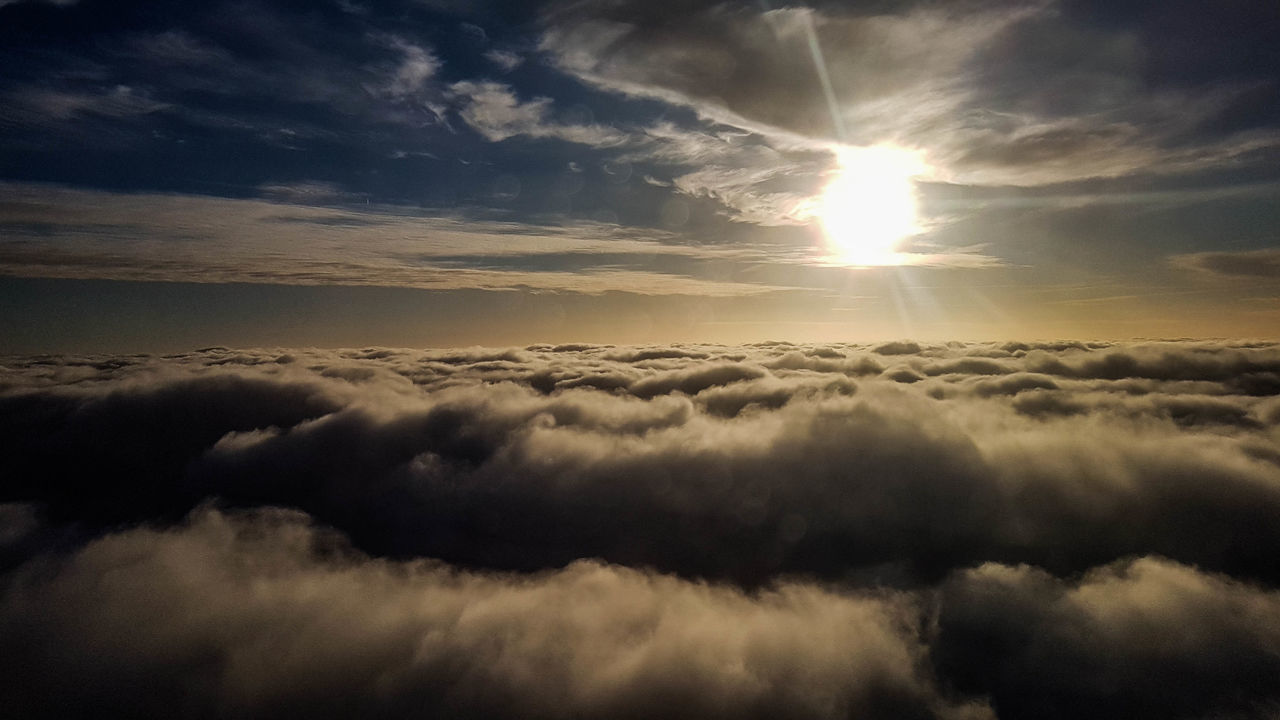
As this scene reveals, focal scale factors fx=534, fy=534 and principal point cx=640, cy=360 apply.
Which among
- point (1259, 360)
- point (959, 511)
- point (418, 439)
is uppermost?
point (1259, 360)

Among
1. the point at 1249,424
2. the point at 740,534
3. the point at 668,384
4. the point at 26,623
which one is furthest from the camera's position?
the point at 668,384

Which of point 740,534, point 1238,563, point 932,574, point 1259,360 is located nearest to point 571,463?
point 740,534

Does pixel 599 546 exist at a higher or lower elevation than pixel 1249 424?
lower

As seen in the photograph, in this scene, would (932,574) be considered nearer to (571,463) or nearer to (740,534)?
(740,534)

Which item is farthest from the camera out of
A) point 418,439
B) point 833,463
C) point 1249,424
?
point 418,439

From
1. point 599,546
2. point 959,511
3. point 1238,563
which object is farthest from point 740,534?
point 1238,563

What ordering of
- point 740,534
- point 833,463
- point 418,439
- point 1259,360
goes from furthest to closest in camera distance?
1. point 1259,360
2. point 418,439
3. point 833,463
4. point 740,534

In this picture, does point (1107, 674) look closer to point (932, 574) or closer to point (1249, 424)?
point (932, 574)

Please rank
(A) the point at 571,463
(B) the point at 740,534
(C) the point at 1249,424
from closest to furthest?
(B) the point at 740,534
(A) the point at 571,463
(C) the point at 1249,424

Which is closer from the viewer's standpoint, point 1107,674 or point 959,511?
point 1107,674
